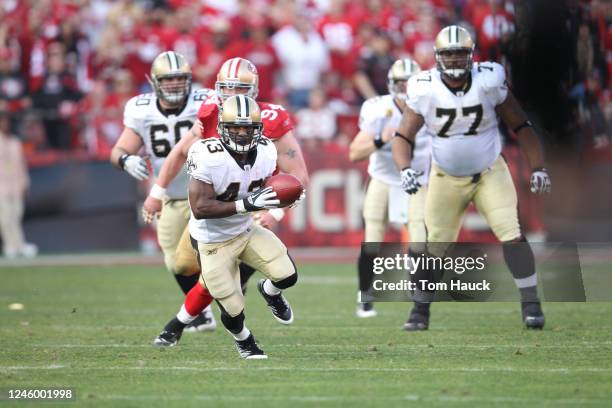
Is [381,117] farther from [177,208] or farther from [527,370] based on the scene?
[527,370]

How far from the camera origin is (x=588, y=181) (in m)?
12.3

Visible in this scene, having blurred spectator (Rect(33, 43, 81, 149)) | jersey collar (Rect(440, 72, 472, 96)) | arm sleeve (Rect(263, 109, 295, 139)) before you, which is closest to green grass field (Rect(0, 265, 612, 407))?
arm sleeve (Rect(263, 109, 295, 139))

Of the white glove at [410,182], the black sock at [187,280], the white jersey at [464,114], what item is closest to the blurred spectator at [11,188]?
the black sock at [187,280]

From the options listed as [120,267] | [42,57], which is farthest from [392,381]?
[42,57]

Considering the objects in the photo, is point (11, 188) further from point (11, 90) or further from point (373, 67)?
point (373, 67)

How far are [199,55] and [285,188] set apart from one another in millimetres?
8835

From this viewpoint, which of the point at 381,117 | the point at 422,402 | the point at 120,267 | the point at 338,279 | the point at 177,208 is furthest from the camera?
the point at 120,267

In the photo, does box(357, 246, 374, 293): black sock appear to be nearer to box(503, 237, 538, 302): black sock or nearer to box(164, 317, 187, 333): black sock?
box(503, 237, 538, 302): black sock

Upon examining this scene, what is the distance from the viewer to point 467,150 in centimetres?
818

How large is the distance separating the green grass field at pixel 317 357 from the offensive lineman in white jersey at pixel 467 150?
532 millimetres

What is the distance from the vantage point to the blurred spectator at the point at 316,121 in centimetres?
1492

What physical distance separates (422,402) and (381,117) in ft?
13.6

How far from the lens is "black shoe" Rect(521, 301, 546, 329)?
26.8ft

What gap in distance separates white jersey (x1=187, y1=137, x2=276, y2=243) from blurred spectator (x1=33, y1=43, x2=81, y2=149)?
8.27m
